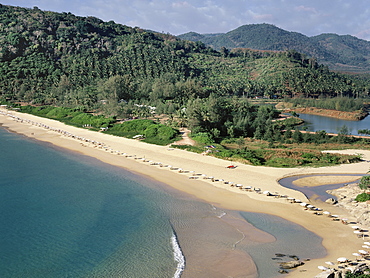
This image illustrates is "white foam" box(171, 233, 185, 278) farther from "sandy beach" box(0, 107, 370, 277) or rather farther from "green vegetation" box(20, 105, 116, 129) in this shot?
"green vegetation" box(20, 105, 116, 129)

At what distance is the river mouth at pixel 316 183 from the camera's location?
35500mm

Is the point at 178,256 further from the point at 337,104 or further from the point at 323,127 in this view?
the point at 337,104

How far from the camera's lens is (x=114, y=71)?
132 meters

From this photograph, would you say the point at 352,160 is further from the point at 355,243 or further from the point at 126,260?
the point at 126,260

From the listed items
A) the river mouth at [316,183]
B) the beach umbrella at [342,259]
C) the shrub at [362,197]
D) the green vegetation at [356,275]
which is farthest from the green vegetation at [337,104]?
the green vegetation at [356,275]

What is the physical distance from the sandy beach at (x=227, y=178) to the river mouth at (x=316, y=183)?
37 cm

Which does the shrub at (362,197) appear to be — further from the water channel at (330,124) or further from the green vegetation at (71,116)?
the green vegetation at (71,116)

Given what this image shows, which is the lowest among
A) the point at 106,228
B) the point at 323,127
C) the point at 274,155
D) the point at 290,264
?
the point at 106,228

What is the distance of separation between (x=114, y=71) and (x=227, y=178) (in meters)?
103

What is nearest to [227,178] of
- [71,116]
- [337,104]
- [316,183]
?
[316,183]

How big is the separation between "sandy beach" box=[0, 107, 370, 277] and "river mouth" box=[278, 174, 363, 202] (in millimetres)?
374

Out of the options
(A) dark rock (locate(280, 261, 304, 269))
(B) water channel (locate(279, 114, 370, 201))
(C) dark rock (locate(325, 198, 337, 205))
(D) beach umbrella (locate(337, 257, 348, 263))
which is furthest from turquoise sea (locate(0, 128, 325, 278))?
(B) water channel (locate(279, 114, 370, 201))

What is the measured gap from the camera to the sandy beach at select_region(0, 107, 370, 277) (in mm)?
25325

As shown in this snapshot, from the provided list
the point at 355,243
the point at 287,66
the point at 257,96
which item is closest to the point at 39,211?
the point at 355,243
